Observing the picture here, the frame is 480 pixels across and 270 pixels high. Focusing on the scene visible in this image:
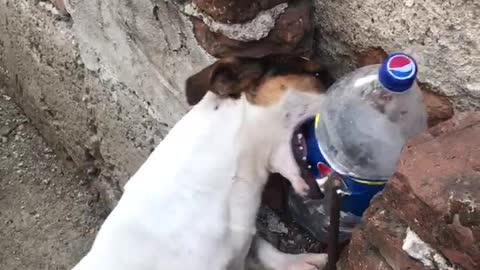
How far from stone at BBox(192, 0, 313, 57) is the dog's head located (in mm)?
20

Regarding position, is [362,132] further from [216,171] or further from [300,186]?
[216,171]

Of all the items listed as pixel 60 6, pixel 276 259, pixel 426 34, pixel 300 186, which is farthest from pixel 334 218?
pixel 60 6

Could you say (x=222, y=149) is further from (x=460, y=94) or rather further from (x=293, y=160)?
(x=460, y=94)

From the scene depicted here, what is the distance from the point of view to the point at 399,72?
1.48 metres

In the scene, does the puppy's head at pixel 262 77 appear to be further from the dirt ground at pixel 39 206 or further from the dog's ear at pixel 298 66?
the dirt ground at pixel 39 206

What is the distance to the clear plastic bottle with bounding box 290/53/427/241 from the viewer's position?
5.40 feet

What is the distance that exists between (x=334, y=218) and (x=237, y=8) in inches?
20.1

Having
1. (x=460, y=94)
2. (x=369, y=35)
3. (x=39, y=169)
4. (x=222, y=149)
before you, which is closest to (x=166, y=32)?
(x=222, y=149)

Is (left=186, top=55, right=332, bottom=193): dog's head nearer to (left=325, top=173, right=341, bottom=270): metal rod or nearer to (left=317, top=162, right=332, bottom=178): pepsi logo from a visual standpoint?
(left=317, top=162, right=332, bottom=178): pepsi logo

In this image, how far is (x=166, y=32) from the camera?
7.17 ft

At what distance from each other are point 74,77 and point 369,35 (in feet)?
4.38

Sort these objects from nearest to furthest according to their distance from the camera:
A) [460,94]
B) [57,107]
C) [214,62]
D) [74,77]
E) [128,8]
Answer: [460,94] → [214,62] → [128,8] → [74,77] → [57,107]

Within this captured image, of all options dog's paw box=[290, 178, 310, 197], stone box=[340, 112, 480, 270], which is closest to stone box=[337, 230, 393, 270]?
stone box=[340, 112, 480, 270]

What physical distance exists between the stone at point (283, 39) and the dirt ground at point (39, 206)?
1237 millimetres
